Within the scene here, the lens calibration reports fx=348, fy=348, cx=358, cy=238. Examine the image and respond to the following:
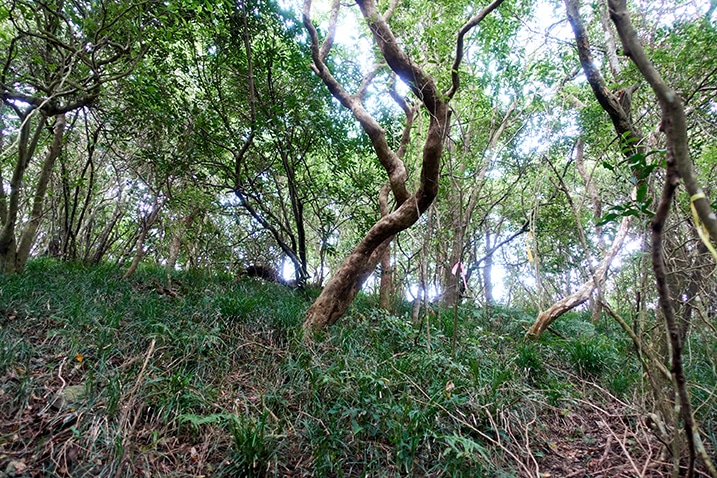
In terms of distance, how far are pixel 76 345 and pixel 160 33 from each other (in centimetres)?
326

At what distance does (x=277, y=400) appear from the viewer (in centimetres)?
263

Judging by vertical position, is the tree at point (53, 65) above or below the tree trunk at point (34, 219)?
above

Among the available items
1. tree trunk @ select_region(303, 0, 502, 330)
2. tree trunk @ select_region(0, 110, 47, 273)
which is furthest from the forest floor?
tree trunk @ select_region(0, 110, 47, 273)

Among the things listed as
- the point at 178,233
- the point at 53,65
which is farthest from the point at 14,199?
the point at 178,233

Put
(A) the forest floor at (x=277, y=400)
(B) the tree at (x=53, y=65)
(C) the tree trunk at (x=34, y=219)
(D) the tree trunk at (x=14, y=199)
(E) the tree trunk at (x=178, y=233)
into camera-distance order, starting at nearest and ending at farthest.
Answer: (A) the forest floor at (x=277, y=400) → (B) the tree at (x=53, y=65) → (D) the tree trunk at (x=14, y=199) → (C) the tree trunk at (x=34, y=219) → (E) the tree trunk at (x=178, y=233)

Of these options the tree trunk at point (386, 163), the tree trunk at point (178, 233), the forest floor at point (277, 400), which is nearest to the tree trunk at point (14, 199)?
the forest floor at point (277, 400)

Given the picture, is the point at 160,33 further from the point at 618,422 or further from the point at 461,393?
the point at 618,422

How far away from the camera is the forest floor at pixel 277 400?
2092mm

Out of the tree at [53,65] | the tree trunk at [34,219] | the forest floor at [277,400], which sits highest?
the tree at [53,65]

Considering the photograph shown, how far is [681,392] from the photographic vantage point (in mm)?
1226

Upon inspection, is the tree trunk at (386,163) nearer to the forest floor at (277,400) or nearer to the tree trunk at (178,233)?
the forest floor at (277,400)

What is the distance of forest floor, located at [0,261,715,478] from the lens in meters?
2.09

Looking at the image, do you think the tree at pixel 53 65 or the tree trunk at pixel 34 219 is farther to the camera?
the tree trunk at pixel 34 219

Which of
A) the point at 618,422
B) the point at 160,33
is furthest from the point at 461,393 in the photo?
the point at 160,33
